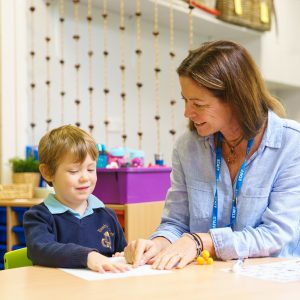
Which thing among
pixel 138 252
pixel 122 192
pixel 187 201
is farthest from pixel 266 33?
pixel 138 252

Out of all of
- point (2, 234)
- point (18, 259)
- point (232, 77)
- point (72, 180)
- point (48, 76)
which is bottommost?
point (2, 234)

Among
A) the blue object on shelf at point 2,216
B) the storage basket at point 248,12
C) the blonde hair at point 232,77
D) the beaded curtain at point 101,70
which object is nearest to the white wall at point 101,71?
the beaded curtain at point 101,70

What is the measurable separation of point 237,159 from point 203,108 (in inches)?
7.0

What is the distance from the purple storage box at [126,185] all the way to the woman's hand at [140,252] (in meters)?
1.19

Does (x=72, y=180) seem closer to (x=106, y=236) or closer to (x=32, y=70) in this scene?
(x=106, y=236)

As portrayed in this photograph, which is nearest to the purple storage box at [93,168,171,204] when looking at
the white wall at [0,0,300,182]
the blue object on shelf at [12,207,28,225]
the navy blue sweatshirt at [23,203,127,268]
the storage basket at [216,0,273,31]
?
the blue object on shelf at [12,207,28,225]

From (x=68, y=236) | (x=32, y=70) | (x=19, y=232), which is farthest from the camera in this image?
(x=32, y=70)

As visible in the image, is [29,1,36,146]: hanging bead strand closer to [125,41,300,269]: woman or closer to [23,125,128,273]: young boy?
[23,125,128,273]: young boy

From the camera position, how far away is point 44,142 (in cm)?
150

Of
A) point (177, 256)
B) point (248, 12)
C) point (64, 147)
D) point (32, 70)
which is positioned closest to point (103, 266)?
point (177, 256)

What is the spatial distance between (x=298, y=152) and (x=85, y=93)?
8.98 ft

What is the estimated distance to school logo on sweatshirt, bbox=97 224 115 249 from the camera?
58.8 inches

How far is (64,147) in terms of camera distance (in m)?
1.46

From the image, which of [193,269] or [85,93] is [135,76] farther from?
[193,269]
